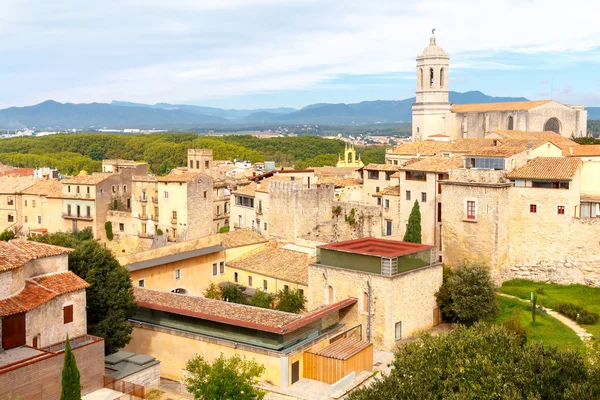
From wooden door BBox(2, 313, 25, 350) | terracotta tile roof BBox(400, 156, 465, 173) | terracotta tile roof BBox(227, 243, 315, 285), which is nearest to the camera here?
wooden door BBox(2, 313, 25, 350)

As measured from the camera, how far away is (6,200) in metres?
59.7

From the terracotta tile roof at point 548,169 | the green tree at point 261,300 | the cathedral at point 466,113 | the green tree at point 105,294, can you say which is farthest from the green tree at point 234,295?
the cathedral at point 466,113

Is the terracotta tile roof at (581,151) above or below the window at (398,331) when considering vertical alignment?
above

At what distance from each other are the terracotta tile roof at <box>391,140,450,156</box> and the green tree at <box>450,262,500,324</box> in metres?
20.1

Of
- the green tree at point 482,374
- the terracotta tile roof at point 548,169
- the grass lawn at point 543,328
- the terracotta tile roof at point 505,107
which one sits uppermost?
the terracotta tile roof at point 505,107

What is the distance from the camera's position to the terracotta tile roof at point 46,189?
2235 inches

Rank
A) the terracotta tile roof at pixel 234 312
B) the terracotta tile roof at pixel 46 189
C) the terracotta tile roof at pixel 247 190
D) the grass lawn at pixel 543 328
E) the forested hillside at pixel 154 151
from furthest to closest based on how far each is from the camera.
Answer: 1. the forested hillside at pixel 154 151
2. the terracotta tile roof at pixel 46 189
3. the terracotta tile roof at pixel 247 190
4. the grass lawn at pixel 543 328
5. the terracotta tile roof at pixel 234 312

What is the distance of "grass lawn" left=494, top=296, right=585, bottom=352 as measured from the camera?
Result: 1177 inches

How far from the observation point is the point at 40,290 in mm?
23234

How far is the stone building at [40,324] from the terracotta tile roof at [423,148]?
34.0 m

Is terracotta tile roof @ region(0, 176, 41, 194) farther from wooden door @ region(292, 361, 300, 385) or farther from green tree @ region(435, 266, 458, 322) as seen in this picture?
wooden door @ region(292, 361, 300, 385)

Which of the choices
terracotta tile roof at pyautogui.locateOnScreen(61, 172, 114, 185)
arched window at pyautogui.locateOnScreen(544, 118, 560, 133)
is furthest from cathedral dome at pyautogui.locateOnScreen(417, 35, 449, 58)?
→ terracotta tile roof at pyautogui.locateOnScreen(61, 172, 114, 185)

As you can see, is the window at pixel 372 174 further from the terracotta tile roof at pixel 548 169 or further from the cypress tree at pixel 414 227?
the terracotta tile roof at pixel 548 169

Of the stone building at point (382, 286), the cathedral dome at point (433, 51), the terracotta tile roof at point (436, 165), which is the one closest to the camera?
the stone building at point (382, 286)
